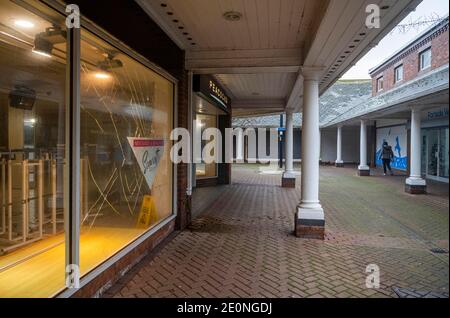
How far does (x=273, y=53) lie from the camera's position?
5473 millimetres

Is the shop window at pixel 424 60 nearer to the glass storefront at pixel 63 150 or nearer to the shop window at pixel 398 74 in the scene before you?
the shop window at pixel 398 74

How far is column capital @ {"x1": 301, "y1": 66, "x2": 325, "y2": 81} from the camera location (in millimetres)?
5402

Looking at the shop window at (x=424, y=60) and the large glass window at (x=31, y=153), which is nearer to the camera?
the large glass window at (x=31, y=153)

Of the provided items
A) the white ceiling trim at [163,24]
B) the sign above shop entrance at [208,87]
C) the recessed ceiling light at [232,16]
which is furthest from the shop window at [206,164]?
the recessed ceiling light at [232,16]

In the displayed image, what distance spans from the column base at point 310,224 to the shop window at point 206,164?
6.97m

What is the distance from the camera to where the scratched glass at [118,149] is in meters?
3.47

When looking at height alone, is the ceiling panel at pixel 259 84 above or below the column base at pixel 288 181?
above

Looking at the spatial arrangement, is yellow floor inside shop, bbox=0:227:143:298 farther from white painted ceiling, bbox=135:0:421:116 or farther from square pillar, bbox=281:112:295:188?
square pillar, bbox=281:112:295:188

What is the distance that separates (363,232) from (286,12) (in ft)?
12.6

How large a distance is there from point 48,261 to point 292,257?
299cm

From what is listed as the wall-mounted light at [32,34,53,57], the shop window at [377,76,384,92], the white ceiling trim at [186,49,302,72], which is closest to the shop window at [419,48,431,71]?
the shop window at [377,76,384,92]

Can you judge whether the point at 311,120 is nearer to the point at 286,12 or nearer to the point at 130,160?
the point at 286,12

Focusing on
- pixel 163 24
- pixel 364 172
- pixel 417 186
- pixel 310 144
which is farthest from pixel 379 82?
pixel 163 24

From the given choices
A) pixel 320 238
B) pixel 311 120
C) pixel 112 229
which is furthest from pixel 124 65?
pixel 320 238
